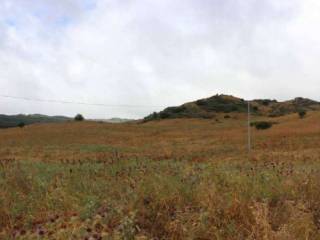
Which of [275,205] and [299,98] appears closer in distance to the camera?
[275,205]

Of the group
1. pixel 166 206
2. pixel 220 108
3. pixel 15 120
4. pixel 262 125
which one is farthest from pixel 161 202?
pixel 15 120

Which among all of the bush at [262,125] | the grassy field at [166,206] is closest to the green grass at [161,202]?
the grassy field at [166,206]

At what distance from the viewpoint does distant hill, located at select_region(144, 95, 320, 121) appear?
7095 cm

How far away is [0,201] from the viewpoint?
18.7 ft

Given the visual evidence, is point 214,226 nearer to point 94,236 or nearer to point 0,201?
point 94,236

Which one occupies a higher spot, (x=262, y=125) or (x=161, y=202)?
(x=262, y=125)

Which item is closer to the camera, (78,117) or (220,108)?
(78,117)

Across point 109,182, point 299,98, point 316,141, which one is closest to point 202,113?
point 299,98

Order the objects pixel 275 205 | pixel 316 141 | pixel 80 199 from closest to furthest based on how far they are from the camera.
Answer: pixel 275 205
pixel 80 199
pixel 316 141

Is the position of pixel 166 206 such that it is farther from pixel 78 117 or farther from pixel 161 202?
pixel 78 117

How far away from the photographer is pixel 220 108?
76.4m

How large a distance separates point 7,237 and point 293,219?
110 inches

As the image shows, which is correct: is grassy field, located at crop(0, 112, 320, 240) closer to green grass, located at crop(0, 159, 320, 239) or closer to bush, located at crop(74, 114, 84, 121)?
green grass, located at crop(0, 159, 320, 239)

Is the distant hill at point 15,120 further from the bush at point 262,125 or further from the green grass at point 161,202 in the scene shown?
the green grass at point 161,202
